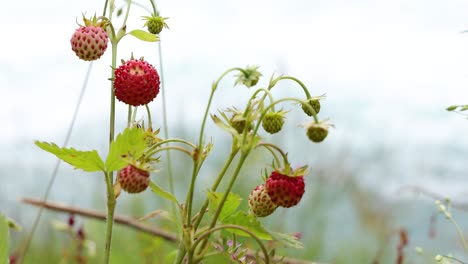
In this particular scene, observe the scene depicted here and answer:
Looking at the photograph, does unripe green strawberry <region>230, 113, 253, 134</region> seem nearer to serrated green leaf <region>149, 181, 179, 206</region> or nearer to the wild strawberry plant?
the wild strawberry plant

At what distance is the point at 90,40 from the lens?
1.09 m

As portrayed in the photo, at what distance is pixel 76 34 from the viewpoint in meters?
1.11

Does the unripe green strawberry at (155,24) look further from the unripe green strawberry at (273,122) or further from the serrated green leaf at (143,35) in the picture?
the unripe green strawberry at (273,122)

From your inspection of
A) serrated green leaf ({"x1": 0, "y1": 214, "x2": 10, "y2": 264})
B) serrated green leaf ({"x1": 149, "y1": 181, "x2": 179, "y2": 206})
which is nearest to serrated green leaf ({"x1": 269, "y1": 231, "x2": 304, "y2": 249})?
serrated green leaf ({"x1": 149, "y1": 181, "x2": 179, "y2": 206})

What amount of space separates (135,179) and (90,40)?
0.74 feet

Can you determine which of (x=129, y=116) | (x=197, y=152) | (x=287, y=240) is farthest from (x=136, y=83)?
(x=287, y=240)

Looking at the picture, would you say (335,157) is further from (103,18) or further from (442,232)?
(103,18)

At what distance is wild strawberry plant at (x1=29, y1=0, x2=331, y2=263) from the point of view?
0.94 metres

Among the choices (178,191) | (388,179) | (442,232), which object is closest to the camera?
(178,191)

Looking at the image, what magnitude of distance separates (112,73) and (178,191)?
2133 millimetres

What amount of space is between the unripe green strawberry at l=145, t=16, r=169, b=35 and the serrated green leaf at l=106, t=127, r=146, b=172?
225mm

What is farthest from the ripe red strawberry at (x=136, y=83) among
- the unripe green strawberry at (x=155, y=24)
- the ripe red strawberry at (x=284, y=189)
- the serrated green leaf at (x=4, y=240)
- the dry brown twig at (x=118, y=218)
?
the dry brown twig at (x=118, y=218)

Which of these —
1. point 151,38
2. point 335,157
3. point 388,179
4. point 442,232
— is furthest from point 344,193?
point 151,38

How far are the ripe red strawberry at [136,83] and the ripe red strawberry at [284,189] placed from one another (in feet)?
0.66
